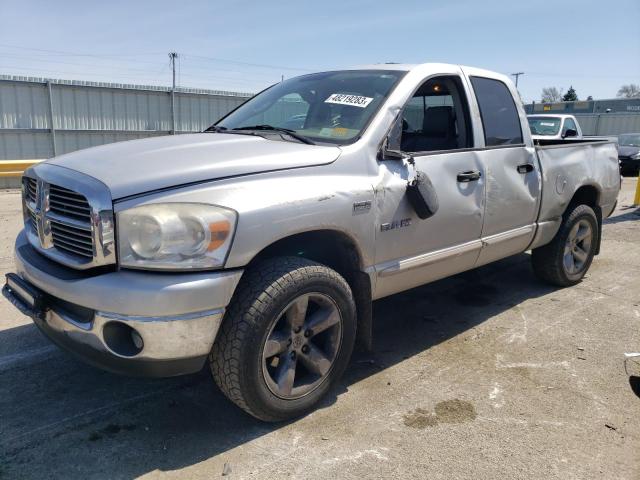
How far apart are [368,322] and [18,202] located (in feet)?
30.3

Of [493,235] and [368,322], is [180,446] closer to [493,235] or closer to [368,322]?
[368,322]

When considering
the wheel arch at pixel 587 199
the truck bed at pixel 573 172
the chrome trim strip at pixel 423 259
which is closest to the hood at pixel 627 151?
the truck bed at pixel 573 172

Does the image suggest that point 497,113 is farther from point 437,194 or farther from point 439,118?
point 437,194

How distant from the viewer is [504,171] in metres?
4.14

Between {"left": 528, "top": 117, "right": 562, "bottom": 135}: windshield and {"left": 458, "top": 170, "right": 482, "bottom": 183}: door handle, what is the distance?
11.1 metres

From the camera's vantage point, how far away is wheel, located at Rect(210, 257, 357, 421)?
2652mm

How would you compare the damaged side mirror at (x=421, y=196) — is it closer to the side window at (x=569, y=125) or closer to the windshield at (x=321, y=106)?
the windshield at (x=321, y=106)

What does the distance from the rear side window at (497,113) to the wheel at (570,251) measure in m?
1.21

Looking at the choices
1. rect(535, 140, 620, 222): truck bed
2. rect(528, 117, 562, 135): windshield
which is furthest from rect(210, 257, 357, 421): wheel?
rect(528, 117, 562, 135): windshield

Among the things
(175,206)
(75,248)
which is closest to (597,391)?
(175,206)

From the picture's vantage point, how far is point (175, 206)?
250cm

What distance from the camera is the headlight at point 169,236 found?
2.46 metres

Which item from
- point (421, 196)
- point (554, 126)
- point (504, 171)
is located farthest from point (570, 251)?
point (554, 126)

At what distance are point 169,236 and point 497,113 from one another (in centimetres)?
294
